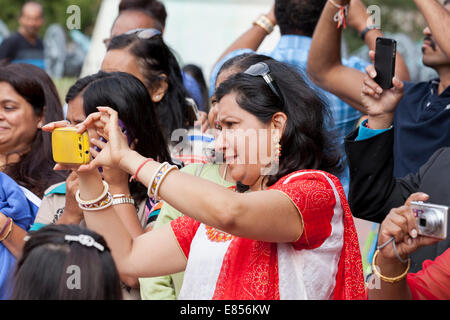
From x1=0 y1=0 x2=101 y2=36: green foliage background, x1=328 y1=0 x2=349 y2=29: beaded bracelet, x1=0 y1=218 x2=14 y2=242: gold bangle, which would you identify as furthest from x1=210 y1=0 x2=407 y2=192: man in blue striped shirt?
x1=0 y1=0 x2=101 y2=36: green foliage background

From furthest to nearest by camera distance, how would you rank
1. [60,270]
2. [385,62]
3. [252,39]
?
1. [252,39]
2. [385,62]
3. [60,270]

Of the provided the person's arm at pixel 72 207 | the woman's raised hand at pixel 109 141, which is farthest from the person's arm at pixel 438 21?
the person's arm at pixel 72 207

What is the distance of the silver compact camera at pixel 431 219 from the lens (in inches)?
70.3

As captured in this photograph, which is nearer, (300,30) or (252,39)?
(300,30)

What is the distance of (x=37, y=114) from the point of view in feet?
11.3

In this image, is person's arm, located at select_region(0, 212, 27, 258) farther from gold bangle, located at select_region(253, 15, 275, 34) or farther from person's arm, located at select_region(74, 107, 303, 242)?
gold bangle, located at select_region(253, 15, 275, 34)

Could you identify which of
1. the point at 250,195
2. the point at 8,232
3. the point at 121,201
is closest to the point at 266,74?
the point at 250,195

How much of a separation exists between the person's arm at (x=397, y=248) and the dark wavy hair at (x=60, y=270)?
2.63 ft

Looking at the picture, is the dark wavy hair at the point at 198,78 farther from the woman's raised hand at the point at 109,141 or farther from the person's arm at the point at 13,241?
the woman's raised hand at the point at 109,141

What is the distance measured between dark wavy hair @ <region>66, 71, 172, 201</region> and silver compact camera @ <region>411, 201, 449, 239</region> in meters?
1.31

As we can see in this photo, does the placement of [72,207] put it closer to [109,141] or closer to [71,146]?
[71,146]

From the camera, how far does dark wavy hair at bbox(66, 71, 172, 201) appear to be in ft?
9.23

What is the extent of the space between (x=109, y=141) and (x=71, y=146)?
207mm

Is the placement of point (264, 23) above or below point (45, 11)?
above
